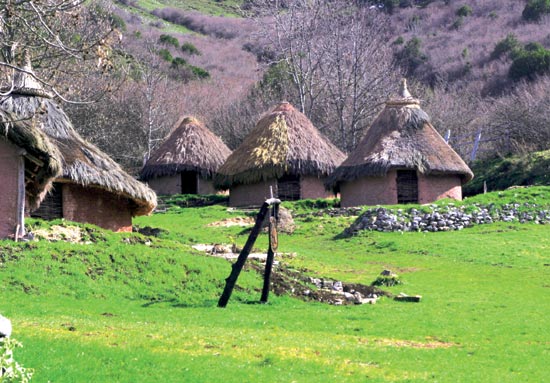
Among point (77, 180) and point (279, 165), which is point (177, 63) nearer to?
point (279, 165)

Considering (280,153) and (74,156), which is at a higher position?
(280,153)

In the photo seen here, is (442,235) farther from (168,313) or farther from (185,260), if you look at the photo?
(168,313)

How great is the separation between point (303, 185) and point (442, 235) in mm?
13786

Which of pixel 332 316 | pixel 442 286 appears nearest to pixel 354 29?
pixel 442 286

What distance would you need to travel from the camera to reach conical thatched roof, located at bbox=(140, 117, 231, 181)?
4906 centimetres

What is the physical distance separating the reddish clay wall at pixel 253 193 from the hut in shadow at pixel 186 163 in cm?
640

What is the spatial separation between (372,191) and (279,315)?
2198 cm

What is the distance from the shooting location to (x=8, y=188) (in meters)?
21.9

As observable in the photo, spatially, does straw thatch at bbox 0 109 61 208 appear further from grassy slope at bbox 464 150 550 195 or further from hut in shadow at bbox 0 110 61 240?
grassy slope at bbox 464 150 550 195

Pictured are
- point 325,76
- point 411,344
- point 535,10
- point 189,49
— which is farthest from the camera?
point 189,49

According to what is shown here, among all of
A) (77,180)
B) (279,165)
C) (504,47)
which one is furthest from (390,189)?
(504,47)

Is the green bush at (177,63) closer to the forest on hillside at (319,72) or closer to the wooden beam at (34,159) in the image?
the forest on hillside at (319,72)

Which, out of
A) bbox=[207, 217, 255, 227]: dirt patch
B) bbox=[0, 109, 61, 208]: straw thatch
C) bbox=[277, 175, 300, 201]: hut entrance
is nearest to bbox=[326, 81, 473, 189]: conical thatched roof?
bbox=[277, 175, 300, 201]: hut entrance

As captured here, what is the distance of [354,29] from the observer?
5372 centimetres
